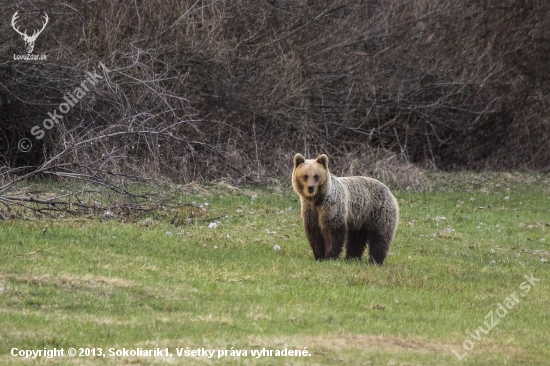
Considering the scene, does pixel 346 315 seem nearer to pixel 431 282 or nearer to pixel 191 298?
pixel 191 298

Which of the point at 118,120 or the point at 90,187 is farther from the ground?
the point at 118,120

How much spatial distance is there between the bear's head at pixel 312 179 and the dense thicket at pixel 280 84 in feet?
15.7

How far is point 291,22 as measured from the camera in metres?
28.3

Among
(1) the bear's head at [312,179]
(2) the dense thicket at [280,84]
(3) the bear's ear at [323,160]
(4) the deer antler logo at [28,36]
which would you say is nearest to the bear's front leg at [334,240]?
(1) the bear's head at [312,179]

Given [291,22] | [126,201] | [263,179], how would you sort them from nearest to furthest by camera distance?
[126,201], [263,179], [291,22]

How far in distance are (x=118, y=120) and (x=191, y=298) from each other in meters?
12.9

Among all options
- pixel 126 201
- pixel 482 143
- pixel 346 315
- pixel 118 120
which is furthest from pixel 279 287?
pixel 482 143

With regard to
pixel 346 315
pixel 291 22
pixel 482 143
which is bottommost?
pixel 346 315

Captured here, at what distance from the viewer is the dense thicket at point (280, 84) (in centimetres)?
2247

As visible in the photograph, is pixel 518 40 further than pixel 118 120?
Yes

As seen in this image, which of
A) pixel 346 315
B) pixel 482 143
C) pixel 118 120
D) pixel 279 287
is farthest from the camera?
pixel 482 143

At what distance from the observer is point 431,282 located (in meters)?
12.6

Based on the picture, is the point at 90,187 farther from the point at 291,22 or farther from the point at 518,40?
the point at 518,40

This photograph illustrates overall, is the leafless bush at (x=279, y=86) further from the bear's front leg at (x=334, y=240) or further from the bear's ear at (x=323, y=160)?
the bear's front leg at (x=334, y=240)
